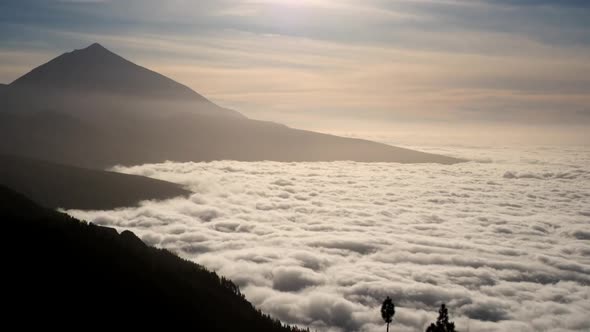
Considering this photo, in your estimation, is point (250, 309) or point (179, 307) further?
→ point (250, 309)

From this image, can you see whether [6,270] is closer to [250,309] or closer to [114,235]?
[114,235]

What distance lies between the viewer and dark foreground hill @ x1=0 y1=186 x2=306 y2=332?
100 metres

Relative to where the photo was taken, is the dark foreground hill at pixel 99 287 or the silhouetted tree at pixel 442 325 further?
the dark foreground hill at pixel 99 287

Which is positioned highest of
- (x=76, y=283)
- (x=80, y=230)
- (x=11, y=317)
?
(x=80, y=230)

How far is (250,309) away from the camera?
14438cm

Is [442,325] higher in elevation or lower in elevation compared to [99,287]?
higher

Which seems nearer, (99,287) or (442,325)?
(442,325)

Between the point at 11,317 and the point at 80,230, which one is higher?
the point at 80,230

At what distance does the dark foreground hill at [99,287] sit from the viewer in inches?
3949

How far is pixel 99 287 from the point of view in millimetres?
112938

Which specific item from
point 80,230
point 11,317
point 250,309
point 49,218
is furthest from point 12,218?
point 250,309

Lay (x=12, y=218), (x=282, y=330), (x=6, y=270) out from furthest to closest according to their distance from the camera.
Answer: (x=12, y=218) → (x=282, y=330) → (x=6, y=270)

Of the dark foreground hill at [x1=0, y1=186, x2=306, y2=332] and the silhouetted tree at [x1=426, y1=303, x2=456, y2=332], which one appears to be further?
the dark foreground hill at [x1=0, y1=186, x2=306, y2=332]

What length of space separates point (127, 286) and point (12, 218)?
51703 millimetres
